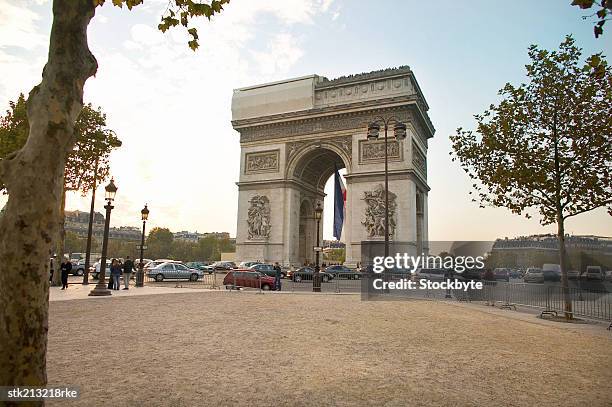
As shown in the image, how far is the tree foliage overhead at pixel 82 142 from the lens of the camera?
2222 centimetres

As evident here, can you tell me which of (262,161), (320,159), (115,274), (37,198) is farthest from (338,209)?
(37,198)

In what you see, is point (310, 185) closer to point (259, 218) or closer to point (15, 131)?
point (259, 218)

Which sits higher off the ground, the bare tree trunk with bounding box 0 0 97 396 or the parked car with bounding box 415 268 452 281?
the bare tree trunk with bounding box 0 0 97 396

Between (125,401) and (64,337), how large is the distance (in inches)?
167

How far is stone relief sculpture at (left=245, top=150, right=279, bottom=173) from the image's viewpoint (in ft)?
132

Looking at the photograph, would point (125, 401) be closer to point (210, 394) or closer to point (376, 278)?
point (210, 394)

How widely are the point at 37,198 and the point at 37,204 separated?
0.15 feet

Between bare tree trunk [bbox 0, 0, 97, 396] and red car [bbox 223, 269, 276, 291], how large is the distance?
63.1 feet

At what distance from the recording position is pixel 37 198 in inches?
124

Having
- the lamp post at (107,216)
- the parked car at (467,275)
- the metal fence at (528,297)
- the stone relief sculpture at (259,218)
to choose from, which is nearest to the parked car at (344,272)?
the stone relief sculpture at (259,218)

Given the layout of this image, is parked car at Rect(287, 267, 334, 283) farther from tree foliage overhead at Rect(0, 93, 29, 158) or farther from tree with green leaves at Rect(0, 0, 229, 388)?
tree with green leaves at Rect(0, 0, 229, 388)

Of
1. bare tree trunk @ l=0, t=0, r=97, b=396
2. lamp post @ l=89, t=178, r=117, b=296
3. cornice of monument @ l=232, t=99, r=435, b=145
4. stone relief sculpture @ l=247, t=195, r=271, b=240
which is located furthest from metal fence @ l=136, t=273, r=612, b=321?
cornice of monument @ l=232, t=99, r=435, b=145

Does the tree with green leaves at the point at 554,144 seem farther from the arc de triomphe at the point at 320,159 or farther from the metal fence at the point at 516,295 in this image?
the arc de triomphe at the point at 320,159

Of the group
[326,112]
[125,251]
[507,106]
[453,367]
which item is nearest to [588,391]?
[453,367]
